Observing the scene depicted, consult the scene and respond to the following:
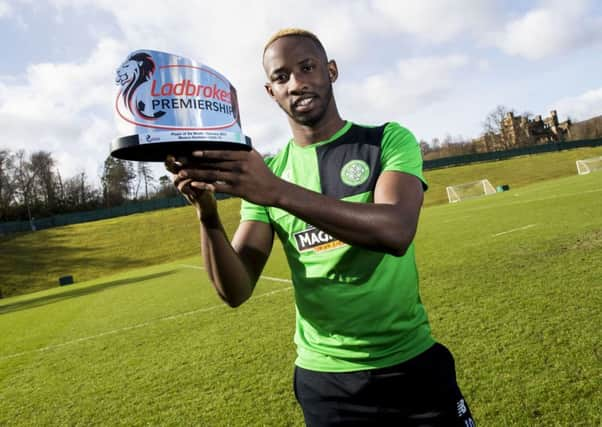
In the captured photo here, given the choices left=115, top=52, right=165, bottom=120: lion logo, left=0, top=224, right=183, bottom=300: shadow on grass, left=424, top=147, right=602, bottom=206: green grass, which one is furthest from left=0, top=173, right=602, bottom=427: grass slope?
left=424, top=147, right=602, bottom=206: green grass

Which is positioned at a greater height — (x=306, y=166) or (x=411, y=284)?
(x=306, y=166)

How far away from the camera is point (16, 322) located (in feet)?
45.3

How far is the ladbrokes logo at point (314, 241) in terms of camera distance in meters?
2.04

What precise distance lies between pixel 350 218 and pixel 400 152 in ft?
2.07

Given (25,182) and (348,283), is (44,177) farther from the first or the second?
(348,283)

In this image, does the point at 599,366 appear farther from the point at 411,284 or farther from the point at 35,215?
the point at 35,215

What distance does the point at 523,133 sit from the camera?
118625 mm

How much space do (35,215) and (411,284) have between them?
253ft

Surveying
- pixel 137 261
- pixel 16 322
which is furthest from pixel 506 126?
pixel 16 322

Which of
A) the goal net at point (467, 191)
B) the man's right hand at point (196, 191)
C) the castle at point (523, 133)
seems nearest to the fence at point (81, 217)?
the goal net at point (467, 191)

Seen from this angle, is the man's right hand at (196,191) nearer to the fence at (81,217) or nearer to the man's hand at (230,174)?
the man's hand at (230,174)

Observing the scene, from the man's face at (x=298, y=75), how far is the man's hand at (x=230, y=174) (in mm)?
726

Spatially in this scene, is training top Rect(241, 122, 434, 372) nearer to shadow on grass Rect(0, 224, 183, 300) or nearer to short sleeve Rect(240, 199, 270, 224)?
short sleeve Rect(240, 199, 270, 224)

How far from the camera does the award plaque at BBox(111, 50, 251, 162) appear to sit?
4.42 ft
